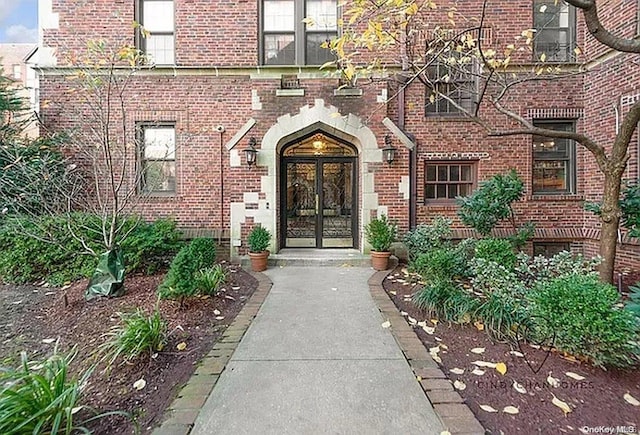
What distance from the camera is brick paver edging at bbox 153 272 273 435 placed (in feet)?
7.36

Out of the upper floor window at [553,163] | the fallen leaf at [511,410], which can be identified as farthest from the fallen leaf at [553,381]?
the upper floor window at [553,163]

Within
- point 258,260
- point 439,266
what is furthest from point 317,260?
point 439,266

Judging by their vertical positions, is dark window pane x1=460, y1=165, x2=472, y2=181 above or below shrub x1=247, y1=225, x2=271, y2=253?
above

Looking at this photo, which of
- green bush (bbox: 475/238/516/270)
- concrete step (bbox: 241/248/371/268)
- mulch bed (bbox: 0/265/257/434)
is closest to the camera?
mulch bed (bbox: 0/265/257/434)

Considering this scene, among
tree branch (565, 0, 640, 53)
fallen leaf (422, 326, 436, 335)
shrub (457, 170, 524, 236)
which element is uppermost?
tree branch (565, 0, 640, 53)

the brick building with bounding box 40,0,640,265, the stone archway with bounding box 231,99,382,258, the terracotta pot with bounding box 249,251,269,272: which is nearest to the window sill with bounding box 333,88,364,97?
the brick building with bounding box 40,0,640,265

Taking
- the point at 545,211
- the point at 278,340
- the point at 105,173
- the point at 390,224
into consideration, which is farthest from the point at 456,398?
the point at 105,173

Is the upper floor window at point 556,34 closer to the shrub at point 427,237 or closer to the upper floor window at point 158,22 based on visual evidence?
the shrub at point 427,237

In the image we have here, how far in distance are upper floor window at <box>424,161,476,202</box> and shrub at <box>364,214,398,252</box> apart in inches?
63.2

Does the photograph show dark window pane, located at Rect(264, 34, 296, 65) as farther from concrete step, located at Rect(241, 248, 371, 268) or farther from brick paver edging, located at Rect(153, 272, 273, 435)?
brick paver edging, located at Rect(153, 272, 273, 435)

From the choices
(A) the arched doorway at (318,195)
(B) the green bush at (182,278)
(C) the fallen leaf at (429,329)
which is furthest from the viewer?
(A) the arched doorway at (318,195)

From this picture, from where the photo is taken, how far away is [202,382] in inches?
109

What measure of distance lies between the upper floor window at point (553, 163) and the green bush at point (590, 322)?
18.4 ft

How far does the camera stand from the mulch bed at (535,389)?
2.24 m
